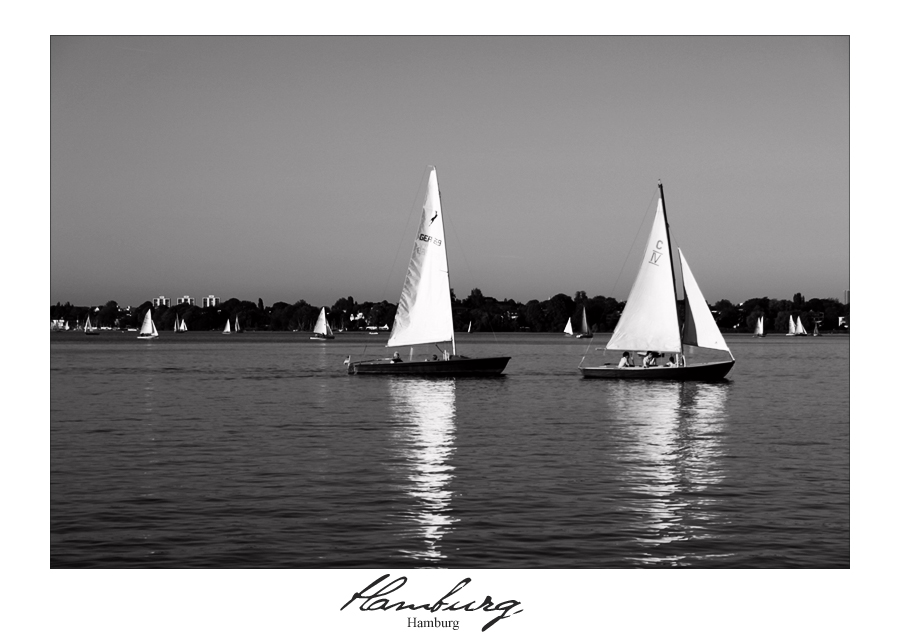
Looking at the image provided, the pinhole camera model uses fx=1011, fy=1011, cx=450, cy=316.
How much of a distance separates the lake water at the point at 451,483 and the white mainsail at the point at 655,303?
7.09 meters

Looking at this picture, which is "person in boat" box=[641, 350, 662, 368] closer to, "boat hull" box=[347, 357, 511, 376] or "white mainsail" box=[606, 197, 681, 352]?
"white mainsail" box=[606, 197, 681, 352]

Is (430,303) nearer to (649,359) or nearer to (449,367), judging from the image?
(449,367)

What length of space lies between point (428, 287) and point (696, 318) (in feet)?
42.3

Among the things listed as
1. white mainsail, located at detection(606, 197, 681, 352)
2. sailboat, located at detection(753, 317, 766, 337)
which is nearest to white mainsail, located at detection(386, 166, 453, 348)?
white mainsail, located at detection(606, 197, 681, 352)

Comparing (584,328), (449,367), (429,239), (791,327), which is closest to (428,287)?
(429,239)

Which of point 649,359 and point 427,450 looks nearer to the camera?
point 427,450

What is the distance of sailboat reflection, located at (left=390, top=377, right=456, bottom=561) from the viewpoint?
50.4 feet

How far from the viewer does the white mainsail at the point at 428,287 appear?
4903 cm

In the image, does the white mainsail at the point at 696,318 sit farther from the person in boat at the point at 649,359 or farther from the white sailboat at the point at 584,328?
the white sailboat at the point at 584,328

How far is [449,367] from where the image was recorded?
49562mm

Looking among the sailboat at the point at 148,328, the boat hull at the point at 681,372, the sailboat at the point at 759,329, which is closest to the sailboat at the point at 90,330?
the sailboat at the point at 148,328
